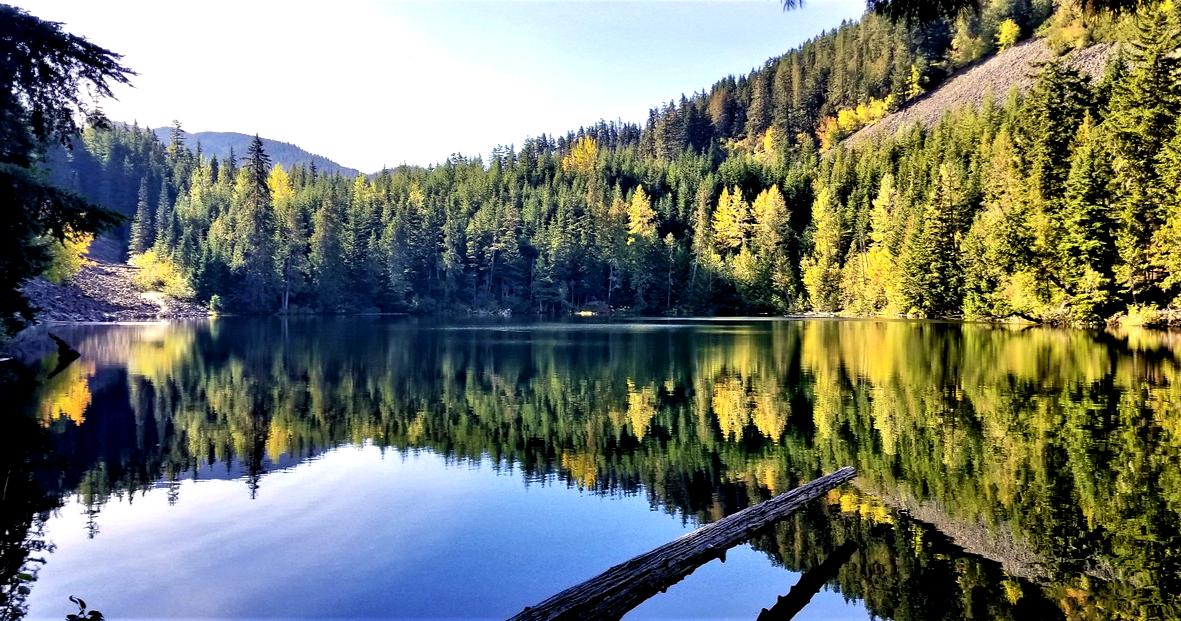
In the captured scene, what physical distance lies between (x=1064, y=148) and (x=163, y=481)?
6888 centimetres

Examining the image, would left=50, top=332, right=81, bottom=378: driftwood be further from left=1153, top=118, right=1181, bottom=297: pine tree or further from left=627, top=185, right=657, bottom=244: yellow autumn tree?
left=627, top=185, right=657, bottom=244: yellow autumn tree

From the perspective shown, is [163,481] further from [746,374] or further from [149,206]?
[149,206]

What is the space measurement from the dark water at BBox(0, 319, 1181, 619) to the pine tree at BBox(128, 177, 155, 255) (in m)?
121

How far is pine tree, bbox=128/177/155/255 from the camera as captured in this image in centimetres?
13362

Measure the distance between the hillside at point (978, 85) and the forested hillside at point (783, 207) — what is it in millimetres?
2798

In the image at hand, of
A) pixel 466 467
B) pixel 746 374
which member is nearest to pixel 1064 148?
pixel 746 374

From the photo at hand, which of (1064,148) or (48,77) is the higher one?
(1064,148)

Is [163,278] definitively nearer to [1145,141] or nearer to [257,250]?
[257,250]

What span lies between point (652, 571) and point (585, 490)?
5.88 metres

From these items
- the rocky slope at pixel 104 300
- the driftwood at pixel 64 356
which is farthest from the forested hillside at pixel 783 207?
the driftwood at pixel 64 356

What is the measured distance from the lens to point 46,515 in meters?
11.7

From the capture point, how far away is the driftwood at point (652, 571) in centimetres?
693

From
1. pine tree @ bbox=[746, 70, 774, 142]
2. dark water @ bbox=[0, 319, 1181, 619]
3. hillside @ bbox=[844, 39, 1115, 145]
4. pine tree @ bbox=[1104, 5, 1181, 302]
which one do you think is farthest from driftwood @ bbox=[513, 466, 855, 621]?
pine tree @ bbox=[746, 70, 774, 142]

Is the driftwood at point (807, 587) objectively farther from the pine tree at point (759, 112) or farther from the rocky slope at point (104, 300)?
the pine tree at point (759, 112)
